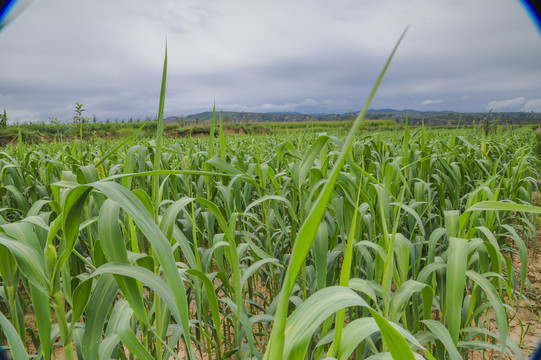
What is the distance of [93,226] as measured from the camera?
4.32 ft

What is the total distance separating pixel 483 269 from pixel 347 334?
2.93 feet

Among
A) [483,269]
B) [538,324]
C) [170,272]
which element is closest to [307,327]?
[170,272]

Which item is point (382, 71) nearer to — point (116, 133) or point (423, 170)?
point (423, 170)

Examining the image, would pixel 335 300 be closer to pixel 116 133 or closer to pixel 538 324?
pixel 538 324

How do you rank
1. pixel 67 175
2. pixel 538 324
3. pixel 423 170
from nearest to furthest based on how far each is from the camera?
pixel 67 175 → pixel 538 324 → pixel 423 170

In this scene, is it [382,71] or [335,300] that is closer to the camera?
[382,71]

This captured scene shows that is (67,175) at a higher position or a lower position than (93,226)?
higher

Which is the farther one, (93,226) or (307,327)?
(93,226)

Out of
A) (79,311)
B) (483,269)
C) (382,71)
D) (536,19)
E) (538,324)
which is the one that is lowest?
(538,324)

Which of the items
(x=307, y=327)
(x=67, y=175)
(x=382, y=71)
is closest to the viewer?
(x=382, y=71)

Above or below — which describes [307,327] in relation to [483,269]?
above

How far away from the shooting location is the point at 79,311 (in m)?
0.56

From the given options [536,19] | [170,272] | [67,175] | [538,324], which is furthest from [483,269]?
[67,175]

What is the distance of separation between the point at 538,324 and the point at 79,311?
97.4 inches
